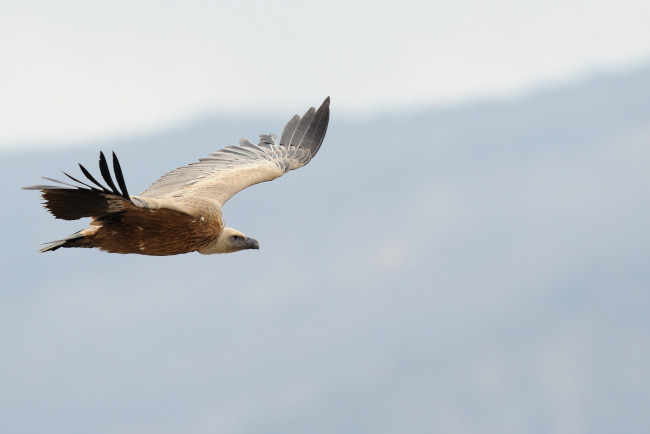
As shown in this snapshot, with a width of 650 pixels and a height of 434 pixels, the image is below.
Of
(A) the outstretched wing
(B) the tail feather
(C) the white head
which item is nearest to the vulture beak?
(C) the white head

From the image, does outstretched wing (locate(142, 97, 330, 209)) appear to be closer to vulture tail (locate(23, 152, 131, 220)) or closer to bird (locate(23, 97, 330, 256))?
bird (locate(23, 97, 330, 256))

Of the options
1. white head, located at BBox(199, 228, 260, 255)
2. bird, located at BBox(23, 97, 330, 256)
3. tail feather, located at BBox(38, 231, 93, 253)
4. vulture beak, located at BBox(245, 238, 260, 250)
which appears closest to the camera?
bird, located at BBox(23, 97, 330, 256)

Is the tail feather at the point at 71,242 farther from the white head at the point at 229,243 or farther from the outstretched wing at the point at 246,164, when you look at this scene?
the outstretched wing at the point at 246,164

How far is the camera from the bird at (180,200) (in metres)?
12.2

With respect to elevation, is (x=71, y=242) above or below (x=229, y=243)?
above

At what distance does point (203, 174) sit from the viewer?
16.9 m

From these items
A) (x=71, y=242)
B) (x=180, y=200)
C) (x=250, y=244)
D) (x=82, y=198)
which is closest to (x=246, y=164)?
(x=250, y=244)

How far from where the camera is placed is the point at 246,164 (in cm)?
1756

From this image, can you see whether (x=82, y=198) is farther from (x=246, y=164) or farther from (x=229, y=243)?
(x=246, y=164)

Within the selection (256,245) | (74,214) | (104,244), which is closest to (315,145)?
(256,245)

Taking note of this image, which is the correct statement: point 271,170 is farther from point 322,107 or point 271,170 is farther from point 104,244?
point 104,244

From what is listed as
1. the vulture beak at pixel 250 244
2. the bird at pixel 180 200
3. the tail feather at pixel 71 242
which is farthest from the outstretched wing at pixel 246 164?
the tail feather at pixel 71 242

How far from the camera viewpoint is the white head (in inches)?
566

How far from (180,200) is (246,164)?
11.3 ft
